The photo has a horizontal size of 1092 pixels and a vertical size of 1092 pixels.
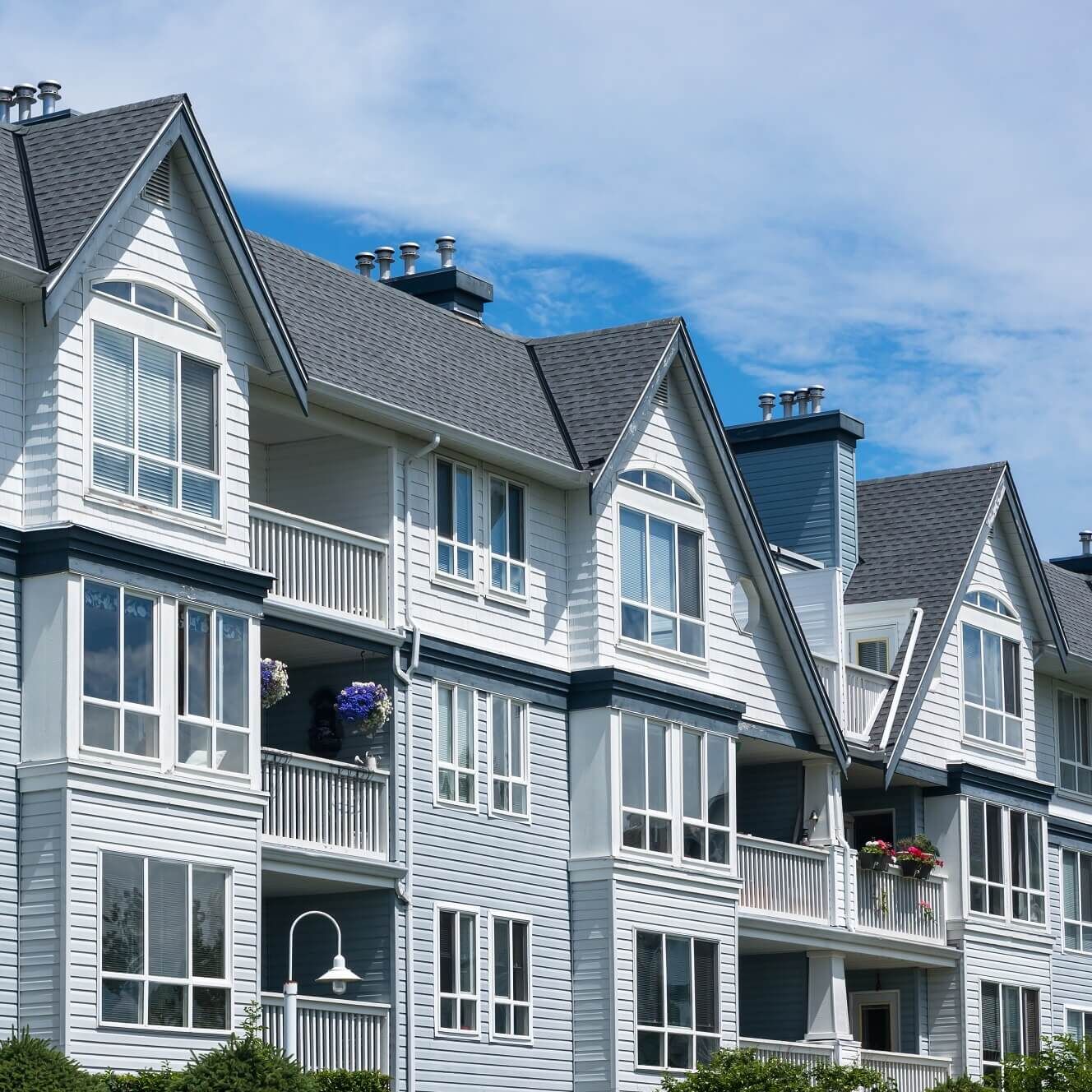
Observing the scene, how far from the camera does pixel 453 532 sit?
3409 centimetres

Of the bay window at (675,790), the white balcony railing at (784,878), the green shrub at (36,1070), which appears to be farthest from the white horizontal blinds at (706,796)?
the green shrub at (36,1070)

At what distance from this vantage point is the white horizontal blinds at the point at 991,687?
150ft

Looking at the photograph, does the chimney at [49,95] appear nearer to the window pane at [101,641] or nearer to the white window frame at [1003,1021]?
the window pane at [101,641]

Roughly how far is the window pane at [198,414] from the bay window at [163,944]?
497cm

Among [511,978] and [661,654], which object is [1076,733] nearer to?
[661,654]

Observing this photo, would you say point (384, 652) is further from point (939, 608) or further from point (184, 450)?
point (939, 608)

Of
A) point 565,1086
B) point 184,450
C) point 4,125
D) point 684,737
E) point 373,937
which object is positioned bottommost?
point 565,1086

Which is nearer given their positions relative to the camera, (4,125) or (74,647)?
(74,647)

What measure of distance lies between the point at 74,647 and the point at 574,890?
11.3m

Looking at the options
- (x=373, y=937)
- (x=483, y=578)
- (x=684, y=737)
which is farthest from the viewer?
(x=684, y=737)

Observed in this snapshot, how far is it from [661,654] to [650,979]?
16.5ft

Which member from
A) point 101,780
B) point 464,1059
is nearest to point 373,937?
point 464,1059

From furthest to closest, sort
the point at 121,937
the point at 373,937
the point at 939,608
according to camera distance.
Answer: the point at 939,608
the point at 373,937
the point at 121,937

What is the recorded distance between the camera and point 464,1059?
32656mm
